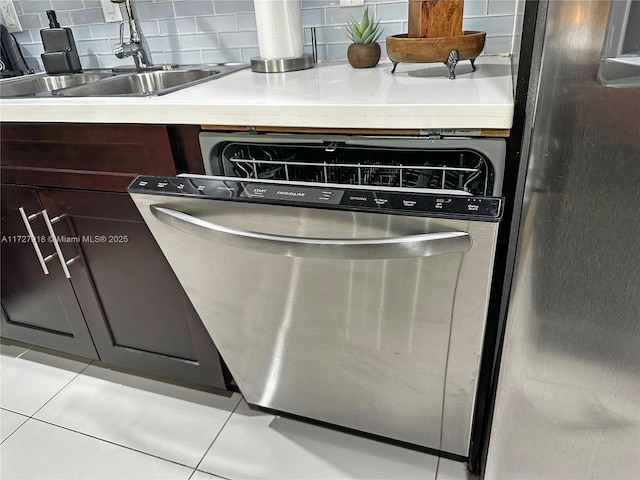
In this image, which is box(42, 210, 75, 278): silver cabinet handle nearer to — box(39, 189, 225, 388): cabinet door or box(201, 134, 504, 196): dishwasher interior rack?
box(39, 189, 225, 388): cabinet door

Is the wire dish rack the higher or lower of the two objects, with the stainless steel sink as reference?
lower

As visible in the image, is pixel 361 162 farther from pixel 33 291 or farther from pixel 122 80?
pixel 33 291

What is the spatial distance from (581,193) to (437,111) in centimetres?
26

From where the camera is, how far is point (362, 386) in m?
1.04

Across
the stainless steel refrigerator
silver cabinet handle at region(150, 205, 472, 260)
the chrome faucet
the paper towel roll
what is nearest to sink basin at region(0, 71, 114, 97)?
the chrome faucet

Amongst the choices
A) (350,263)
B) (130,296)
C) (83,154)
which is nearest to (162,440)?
(130,296)

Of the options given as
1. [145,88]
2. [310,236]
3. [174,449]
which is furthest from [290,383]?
[145,88]

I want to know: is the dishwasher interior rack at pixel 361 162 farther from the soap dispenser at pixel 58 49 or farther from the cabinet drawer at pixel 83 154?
the soap dispenser at pixel 58 49

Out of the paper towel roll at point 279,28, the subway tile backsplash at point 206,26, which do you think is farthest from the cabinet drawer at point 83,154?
the subway tile backsplash at point 206,26

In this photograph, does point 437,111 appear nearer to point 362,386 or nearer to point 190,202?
point 190,202

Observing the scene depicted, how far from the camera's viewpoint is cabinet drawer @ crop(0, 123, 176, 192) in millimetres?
966

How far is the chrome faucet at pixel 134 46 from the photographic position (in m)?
1.43

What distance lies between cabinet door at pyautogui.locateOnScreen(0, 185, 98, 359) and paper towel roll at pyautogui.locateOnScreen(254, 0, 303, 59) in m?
0.73

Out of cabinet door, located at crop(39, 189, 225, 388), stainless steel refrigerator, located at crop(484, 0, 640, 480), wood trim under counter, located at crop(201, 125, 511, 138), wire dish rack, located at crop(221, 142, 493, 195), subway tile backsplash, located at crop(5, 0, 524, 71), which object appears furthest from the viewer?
subway tile backsplash, located at crop(5, 0, 524, 71)
